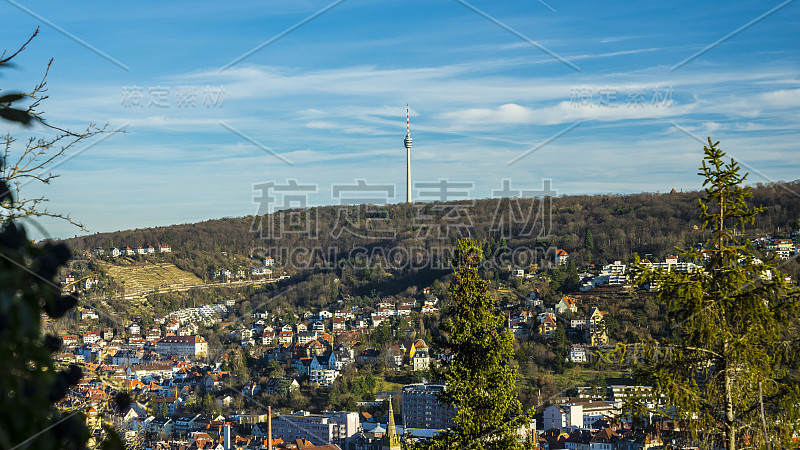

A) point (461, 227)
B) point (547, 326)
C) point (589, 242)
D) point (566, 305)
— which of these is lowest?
point (547, 326)

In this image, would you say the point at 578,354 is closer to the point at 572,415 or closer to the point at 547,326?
the point at 547,326

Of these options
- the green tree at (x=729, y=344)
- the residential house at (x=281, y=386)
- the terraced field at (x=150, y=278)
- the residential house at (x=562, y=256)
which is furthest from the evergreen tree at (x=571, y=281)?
the green tree at (x=729, y=344)

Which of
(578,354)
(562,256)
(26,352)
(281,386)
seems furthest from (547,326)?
(26,352)

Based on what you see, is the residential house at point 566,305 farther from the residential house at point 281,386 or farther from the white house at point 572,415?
the residential house at point 281,386

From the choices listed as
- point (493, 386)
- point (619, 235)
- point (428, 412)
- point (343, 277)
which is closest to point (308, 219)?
point (343, 277)

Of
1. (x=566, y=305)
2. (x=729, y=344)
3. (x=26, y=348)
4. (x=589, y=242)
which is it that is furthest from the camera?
(x=589, y=242)

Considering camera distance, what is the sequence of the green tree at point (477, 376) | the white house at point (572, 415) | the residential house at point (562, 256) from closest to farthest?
1. the green tree at point (477, 376)
2. the white house at point (572, 415)
3. the residential house at point (562, 256)
